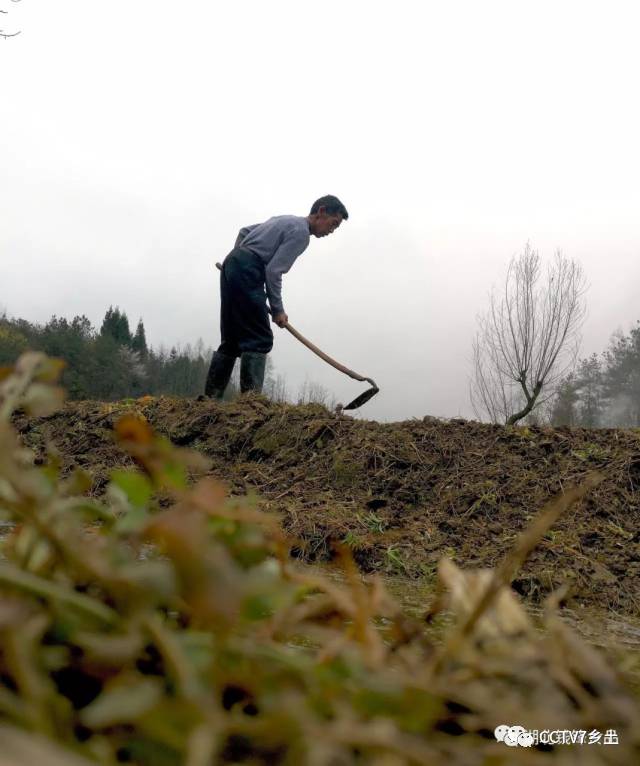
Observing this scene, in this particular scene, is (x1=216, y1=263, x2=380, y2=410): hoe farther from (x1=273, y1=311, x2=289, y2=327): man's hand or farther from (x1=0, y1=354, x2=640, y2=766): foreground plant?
(x1=0, y1=354, x2=640, y2=766): foreground plant

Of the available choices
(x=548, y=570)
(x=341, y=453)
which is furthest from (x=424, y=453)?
(x=548, y=570)

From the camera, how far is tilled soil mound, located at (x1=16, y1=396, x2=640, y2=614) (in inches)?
124

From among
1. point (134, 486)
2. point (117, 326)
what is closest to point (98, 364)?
point (117, 326)

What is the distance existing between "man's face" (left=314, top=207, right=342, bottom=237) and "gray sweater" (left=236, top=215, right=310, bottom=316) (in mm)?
166

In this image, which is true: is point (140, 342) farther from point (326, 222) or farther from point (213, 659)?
point (213, 659)

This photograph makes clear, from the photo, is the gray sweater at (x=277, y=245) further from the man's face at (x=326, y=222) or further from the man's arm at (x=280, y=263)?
the man's face at (x=326, y=222)

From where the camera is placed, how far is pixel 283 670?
1.19 feet

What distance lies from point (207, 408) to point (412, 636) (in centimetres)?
555

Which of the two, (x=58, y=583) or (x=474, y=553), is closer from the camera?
(x=58, y=583)

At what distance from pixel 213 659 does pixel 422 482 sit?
13.3 ft

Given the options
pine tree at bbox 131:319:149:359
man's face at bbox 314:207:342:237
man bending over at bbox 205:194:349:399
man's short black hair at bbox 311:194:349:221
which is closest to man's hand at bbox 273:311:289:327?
man bending over at bbox 205:194:349:399

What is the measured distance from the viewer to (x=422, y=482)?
4.29m

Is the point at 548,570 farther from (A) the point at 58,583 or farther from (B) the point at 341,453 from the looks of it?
(A) the point at 58,583

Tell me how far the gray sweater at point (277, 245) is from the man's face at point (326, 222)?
0.17 metres
